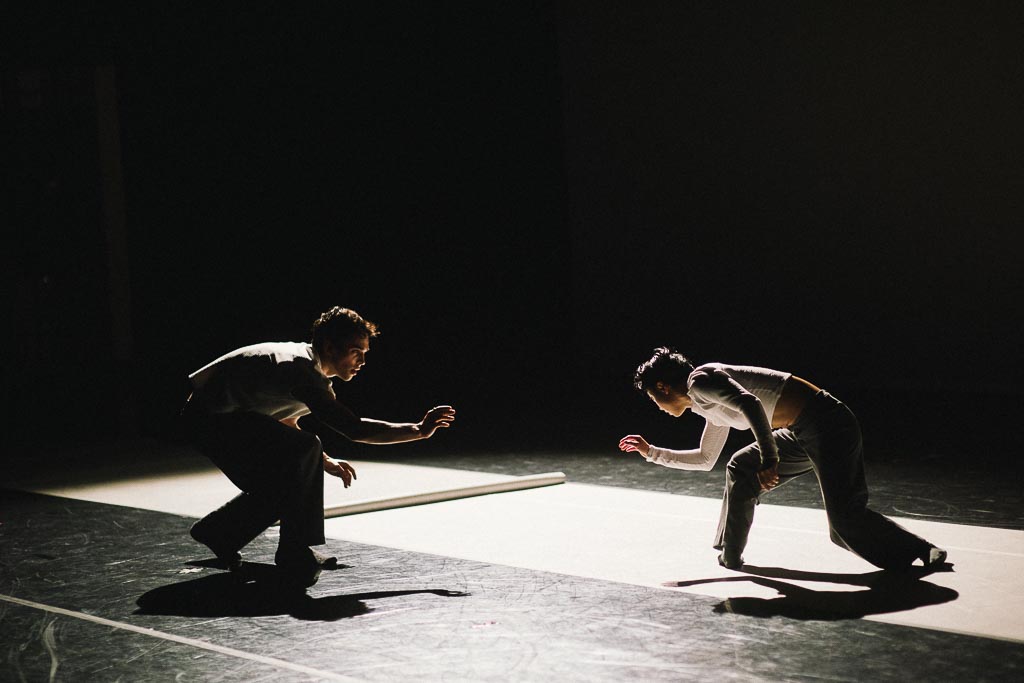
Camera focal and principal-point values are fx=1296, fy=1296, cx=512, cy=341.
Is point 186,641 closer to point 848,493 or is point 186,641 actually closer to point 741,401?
point 741,401

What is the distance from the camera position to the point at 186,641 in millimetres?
3793

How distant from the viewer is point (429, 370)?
37.7 ft

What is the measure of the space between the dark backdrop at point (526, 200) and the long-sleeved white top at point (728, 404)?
405 centimetres

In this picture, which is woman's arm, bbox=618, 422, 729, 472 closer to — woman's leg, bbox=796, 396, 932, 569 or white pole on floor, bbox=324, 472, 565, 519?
woman's leg, bbox=796, 396, 932, 569

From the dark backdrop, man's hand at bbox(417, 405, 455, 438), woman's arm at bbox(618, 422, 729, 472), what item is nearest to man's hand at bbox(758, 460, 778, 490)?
woman's arm at bbox(618, 422, 729, 472)

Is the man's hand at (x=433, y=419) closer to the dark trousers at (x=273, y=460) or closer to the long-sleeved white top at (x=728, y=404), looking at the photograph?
the dark trousers at (x=273, y=460)

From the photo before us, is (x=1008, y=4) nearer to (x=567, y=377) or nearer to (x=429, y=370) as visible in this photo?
(x=567, y=377)

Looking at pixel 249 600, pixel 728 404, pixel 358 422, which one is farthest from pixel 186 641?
pixel 728 404

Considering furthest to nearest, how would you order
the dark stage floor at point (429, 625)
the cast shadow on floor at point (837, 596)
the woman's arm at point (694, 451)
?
the woman's arm at point (694, 451) → the cast shadow on floor at point (837, 596) → the dark stage floor at point (429, 625)

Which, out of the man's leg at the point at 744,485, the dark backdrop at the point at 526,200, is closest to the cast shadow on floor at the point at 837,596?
the man's leg at the point at 744,485

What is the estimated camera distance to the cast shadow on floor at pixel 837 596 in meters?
3.81

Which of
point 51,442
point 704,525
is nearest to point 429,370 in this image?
point 51,442

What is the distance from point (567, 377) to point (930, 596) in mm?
7596

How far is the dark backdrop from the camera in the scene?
30.6 feet
